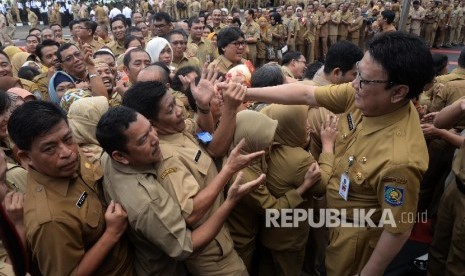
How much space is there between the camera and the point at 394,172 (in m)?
1.60

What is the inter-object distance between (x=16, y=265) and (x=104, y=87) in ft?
8.00

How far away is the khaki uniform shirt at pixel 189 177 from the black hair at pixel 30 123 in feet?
1.74

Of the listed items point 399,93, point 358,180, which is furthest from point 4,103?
point 399,93

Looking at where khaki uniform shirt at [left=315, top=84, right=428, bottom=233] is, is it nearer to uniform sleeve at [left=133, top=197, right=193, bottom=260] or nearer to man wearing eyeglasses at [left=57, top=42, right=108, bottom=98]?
uniform sleeve at [left=133, top=197, right=193, bottom=260]

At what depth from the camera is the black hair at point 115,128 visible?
1730 millimetres

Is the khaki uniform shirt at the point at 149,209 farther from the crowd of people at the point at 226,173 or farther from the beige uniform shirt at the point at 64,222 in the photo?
the beige uniform shirt at the point at 64,222

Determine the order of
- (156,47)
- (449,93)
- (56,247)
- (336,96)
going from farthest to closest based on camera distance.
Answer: (156,47) → (449,93) → (336,96) → (56,247)

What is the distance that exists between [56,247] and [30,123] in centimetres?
55

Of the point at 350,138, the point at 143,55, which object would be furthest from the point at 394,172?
the point at 143,55

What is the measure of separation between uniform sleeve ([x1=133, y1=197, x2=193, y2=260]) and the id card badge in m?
0.80

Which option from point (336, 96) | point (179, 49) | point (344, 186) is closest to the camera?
point (344, 186)

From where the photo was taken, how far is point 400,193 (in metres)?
1.61

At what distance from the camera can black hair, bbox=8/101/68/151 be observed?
1.65 m

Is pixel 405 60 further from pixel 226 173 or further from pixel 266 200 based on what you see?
pixel 266 200
